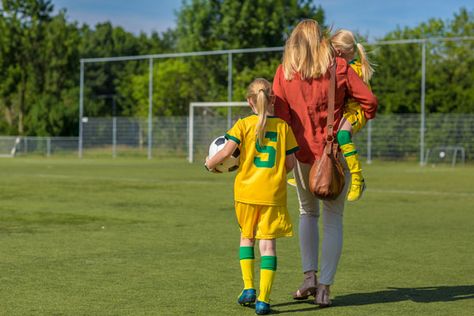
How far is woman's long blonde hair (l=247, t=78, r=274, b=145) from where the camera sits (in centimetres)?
596

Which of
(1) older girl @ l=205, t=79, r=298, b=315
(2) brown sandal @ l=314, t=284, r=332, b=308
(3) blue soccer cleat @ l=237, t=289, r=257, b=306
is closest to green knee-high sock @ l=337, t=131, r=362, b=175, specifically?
(1) older girl @ l=205, t=79, r=298, b=315

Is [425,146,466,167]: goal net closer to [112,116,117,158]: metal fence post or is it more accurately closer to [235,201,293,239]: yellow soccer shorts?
[112,116,117,158]: metal fence post

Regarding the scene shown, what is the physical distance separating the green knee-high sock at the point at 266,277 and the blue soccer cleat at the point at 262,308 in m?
0.03

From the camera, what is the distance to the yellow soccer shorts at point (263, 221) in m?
6.05

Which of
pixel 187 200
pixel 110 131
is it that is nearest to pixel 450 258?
pixel 187 200

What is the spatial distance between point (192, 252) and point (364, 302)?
279 centimetres

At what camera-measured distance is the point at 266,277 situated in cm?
591

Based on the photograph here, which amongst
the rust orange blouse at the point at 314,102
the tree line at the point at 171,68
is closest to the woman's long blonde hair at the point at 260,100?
the rust orange blouse at the point at 314,102

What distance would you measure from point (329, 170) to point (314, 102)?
0.48m

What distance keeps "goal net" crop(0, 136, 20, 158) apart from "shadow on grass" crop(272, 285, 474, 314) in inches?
1687

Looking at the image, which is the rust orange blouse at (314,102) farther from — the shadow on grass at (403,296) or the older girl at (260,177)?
the shadow on grass at (403,296)

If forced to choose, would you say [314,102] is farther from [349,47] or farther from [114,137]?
[114,137]

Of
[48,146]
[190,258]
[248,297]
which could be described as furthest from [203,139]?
[248,297]

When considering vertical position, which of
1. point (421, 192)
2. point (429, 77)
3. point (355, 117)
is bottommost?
point (421, 192)
